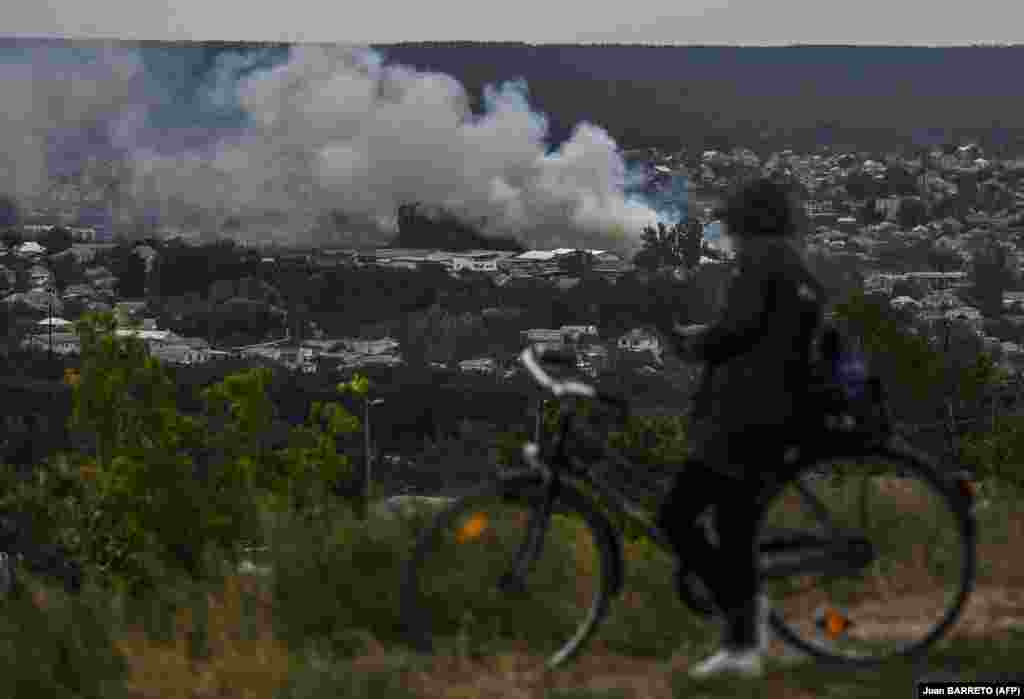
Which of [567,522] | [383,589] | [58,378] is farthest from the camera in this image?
[58,378]

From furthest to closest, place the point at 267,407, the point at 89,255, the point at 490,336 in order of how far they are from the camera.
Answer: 1. the point at 89,255
2. the point at 490,336
3. the point at 267,407

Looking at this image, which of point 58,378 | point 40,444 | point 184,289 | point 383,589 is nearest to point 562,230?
point 184,289

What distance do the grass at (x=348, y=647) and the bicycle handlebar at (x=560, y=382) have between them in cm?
78

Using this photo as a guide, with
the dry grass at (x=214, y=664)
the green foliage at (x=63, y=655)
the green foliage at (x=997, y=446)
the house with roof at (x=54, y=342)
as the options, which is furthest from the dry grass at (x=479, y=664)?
the house with roof at (x=54, y=342)

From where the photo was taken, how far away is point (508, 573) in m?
5.65

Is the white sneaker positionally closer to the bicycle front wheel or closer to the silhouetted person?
the silhouetted person

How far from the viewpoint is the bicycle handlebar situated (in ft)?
17.6

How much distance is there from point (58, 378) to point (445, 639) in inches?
2999

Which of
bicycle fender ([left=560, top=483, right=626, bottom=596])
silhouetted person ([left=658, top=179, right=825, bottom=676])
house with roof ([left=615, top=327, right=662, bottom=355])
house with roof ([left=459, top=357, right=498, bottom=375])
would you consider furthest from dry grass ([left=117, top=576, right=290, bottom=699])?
house with roof ([left=615, top=327, right=662, bottom=355])

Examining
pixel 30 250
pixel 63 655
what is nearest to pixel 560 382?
pixel 63 655

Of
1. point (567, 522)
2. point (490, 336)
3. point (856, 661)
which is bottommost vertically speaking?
point (490, 336)

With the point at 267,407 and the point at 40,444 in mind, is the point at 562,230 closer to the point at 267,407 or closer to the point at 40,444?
the point at 40,444

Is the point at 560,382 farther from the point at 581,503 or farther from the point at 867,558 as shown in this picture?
the point at 867,558

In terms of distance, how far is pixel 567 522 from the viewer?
5539 mm
